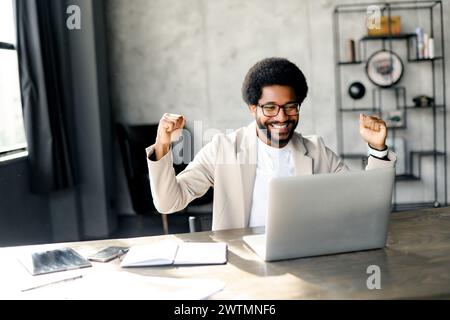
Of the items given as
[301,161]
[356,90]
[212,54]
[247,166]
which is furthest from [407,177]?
[247,166]

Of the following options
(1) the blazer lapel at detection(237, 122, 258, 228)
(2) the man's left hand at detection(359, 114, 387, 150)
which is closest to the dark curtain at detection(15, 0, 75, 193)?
(1) the blazer lapel at detection(237, 122, 258, 228)

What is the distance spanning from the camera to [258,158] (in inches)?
88.2

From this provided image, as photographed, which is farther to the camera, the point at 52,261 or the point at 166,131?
the point at 166,131

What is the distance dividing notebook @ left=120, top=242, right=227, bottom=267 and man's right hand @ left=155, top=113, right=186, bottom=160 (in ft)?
1.08

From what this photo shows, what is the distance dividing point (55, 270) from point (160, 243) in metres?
0.36

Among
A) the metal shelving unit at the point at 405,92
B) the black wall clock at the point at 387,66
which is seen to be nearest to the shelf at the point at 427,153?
the metal shelving unit at the point at 405,92

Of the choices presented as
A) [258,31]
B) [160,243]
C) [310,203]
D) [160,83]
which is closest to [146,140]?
[160,83]

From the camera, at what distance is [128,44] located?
17.1ft

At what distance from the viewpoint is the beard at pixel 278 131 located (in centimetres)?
208

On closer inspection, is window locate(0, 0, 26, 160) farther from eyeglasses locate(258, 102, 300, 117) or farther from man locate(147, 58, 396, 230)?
eyeglasses locate(258, 102, 300, 117)

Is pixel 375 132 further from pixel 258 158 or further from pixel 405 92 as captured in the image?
pixel 405 92

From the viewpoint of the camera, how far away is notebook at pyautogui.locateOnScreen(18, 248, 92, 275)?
1.56 meters

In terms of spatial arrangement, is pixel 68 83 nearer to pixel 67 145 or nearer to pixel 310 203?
pixel 67 145

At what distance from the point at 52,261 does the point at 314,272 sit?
0.76 m
